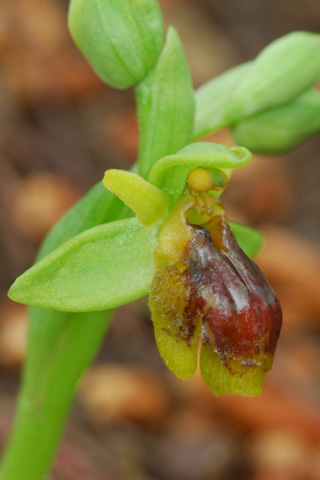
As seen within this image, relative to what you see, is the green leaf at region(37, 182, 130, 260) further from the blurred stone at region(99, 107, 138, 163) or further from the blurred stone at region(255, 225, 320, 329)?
the blurred stone at region(99, 107, 138, 163)

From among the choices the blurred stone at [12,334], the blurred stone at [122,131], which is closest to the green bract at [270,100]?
the blurred stone at [12,334]

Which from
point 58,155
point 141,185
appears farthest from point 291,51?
point 58,155

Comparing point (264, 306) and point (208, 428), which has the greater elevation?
point (264, 306)

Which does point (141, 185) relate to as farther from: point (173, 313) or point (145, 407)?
point (145, 407)

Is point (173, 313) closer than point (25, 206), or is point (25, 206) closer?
point (173, 313)

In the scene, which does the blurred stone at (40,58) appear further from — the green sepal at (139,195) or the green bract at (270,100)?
the green sepal at (139,195)

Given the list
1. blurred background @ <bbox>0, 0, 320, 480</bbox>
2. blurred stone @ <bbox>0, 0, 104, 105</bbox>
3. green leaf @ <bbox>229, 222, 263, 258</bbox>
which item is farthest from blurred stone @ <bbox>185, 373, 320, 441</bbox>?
blurred stone @ <bbox>0, 0, 104, 105</bbox>
